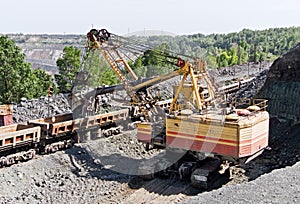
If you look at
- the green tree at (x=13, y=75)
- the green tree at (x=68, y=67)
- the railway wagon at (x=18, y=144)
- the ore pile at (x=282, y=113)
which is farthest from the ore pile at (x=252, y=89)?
the green tree at (x=68, y=67)

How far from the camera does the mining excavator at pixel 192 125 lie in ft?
38.4

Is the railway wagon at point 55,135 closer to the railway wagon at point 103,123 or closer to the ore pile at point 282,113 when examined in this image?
the railway wagon at point 103,123

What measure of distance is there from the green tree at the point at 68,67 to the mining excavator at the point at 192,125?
1587 centimetres

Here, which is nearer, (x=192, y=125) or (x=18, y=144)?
(x=192, y=125)

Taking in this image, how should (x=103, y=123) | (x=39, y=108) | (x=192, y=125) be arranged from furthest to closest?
(x=39, y=108)
(x=103, y=123)
(x=192, y=125)

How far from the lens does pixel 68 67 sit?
31.9m

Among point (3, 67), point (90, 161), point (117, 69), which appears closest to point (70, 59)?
point (3, 67)

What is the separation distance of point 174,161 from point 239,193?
15.3ft

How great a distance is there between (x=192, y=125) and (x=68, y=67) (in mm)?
21462

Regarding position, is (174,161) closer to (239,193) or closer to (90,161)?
(90,161)

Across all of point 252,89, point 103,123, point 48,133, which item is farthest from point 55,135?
point 252,89

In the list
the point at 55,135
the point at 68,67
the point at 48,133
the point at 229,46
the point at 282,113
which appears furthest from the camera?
the point at 229,46

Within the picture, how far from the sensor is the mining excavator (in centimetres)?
1171

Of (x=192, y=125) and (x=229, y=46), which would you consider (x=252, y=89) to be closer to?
(x=192, y=125)
